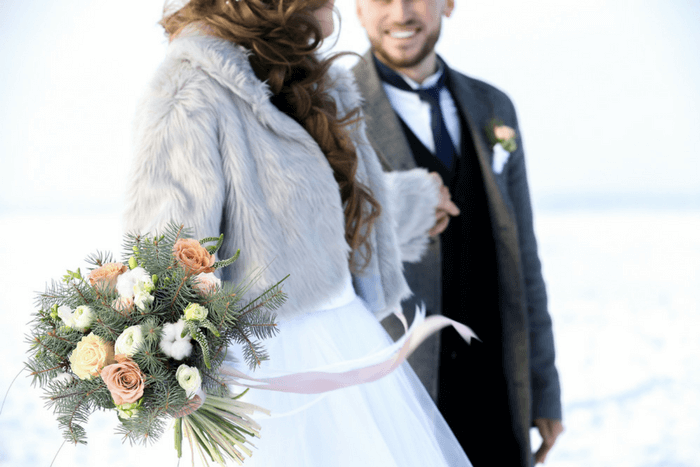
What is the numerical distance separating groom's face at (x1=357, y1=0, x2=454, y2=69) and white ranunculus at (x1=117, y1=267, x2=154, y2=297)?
1159 mm

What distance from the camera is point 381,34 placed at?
1.56 m

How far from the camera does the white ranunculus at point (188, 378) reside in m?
0.61

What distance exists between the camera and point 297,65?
1.09 metres

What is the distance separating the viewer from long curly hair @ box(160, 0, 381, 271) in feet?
3.26

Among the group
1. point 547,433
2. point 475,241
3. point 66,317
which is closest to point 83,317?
point 66,317

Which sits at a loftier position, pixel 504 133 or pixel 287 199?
pixel 287 199

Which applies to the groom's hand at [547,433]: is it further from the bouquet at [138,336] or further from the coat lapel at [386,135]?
the bouquet at [138,336]

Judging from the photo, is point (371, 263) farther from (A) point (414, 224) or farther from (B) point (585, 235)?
(B) point (585, 235)

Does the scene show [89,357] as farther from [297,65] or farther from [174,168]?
[297,65]

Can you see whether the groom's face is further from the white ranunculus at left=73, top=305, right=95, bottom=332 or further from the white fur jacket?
the white ranunculus at left=73, top=305, right=95, bottom=332

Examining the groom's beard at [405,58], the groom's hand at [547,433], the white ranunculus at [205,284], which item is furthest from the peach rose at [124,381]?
the groom's hand at [547,433]

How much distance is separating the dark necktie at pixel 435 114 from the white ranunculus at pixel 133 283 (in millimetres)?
1075

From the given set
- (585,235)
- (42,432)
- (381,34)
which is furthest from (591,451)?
(585,235)

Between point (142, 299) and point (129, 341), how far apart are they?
0.15 ft
